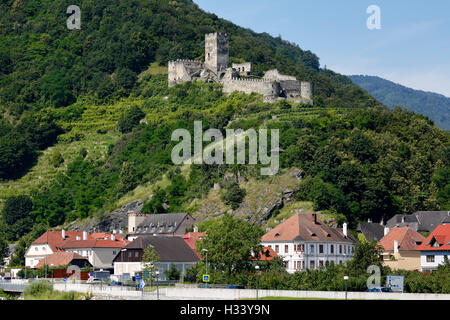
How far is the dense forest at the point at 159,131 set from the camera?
119 metres

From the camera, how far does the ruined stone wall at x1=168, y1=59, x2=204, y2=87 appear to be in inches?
6427

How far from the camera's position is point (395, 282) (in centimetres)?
7269

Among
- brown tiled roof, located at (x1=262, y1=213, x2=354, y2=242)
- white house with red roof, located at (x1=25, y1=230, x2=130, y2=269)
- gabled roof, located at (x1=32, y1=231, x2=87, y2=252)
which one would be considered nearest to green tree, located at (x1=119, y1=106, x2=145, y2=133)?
white house with red roof, located at (x1=25, y1=230, x2=130, y2=269)

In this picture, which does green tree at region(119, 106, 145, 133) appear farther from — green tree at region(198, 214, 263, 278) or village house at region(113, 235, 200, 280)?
green tree at region(198, 214, 263, 278)

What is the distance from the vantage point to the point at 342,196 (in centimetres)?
11188

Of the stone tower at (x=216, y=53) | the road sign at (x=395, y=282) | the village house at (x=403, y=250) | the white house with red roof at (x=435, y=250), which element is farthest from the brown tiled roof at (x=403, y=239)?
the stone tower at (x=216, y=53)

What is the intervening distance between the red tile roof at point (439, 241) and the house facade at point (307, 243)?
32.1 feet

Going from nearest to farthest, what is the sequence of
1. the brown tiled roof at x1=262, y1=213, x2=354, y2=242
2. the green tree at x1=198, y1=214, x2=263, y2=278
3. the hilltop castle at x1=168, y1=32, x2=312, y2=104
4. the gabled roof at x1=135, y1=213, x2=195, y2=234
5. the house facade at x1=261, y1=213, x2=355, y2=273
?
the green tree at x1=198, y1=214, x2=263, y2=278 → the house facade at x1=261, y1=213, x2=355, y2=273 → the brown tiled roof at x1=262, y1=213, x2=354, y2=242 → the gabled roof at x1=135, y1=213, x2=195, y2=234 → the hilltop castle at x1=168, y1=32, x2=312, y2=104

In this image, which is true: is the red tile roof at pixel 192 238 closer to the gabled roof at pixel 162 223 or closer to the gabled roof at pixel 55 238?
the gabled roof at pixel 162 223

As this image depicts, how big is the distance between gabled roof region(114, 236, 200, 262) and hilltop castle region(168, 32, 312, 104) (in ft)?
163

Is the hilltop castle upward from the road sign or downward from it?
upward

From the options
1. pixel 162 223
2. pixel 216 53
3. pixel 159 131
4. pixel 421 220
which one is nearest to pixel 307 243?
pixel 421 220

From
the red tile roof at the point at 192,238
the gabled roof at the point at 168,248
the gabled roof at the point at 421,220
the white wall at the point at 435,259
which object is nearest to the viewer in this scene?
the white wall at the point at 435,259

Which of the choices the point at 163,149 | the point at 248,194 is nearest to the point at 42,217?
the point at 163,149
